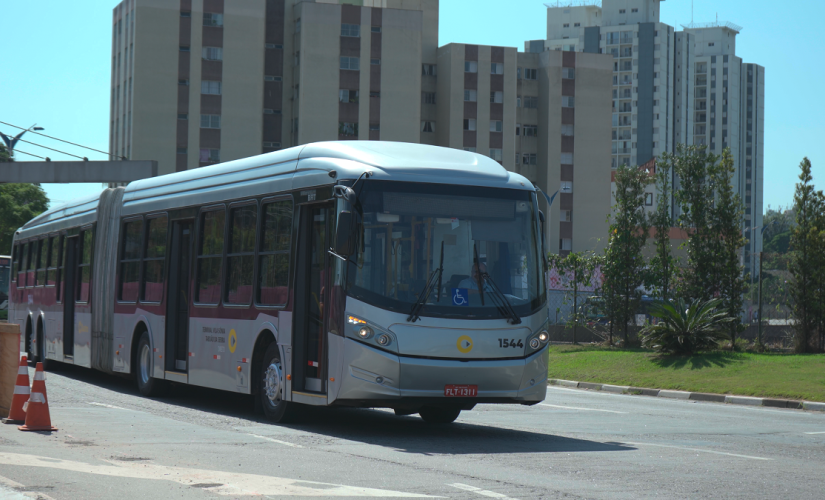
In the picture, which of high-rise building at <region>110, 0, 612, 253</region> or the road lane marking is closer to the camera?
the road lane marking

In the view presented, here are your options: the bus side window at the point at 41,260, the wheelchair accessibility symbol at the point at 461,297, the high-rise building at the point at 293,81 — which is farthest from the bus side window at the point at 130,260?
the high-rise building at the point at 293,81

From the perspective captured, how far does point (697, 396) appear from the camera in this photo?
20.4 m

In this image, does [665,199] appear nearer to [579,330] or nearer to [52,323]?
[579,330]

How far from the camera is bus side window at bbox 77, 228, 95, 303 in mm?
18906

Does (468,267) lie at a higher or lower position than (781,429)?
higher

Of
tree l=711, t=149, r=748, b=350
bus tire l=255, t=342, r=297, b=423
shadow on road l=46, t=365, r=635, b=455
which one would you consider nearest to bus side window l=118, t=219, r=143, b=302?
shadow on road l=46, t=365, r=635, b=455

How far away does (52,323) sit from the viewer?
21.0 meters

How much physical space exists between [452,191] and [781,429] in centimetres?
595

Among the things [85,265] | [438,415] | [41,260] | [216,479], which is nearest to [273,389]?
[438,415]

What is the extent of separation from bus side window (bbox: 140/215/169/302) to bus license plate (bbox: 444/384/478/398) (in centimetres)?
664

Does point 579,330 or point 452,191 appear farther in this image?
point 579,330

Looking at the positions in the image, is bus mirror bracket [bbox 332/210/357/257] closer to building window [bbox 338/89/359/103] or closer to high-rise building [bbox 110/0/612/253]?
high-rise building [bbox 110/0/612/253]

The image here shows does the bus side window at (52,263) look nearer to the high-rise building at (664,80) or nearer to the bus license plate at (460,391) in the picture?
the bus license plate at (460,391)

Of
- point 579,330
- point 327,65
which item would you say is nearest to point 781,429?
point 579,330
